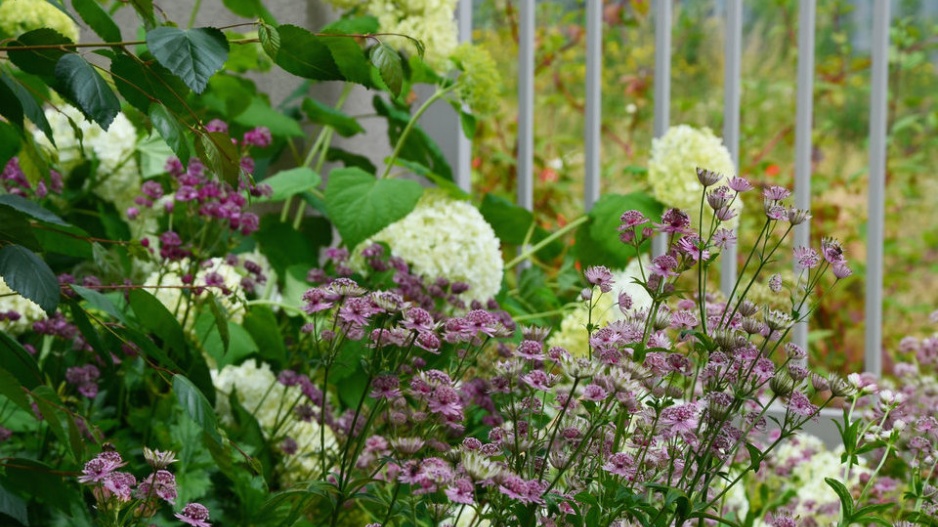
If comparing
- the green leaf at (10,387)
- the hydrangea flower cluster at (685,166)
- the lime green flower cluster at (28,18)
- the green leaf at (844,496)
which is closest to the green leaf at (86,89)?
the green leaf at (10,387)

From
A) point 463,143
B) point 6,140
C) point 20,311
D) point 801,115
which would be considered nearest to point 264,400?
point 20,311

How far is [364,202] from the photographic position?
56.6 inches

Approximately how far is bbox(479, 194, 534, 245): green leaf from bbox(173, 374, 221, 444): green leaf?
1084mm

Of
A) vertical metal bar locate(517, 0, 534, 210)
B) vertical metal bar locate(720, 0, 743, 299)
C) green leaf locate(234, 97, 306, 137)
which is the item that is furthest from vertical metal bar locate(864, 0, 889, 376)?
green leaf locate(234, 97, 306, 137)

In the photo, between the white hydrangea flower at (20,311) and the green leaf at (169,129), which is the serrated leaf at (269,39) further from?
the white hydrangea flower at (20,311)

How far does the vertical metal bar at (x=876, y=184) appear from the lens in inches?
75.5

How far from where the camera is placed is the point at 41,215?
0.76 meters

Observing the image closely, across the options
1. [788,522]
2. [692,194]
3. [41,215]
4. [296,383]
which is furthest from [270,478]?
[692,194]

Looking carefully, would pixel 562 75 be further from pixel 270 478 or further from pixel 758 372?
pixel 758 372

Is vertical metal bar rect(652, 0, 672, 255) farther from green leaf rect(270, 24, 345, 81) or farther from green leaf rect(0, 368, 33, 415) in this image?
green leaf rect(0, 368, 33, 415)

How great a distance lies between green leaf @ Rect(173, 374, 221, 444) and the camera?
0.72 metres

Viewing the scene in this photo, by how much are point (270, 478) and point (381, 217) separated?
370mm

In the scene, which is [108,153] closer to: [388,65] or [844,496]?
[388,65]

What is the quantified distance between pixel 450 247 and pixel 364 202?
131 millimetres
